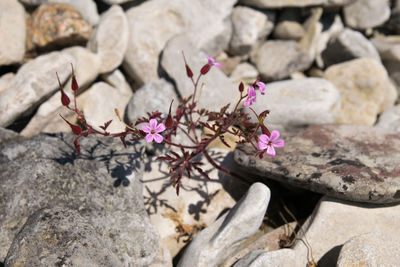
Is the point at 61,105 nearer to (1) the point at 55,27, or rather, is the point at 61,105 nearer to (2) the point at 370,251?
(1) the point at 55,27

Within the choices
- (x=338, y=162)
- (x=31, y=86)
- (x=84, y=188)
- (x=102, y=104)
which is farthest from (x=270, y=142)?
(x=31, y=86)

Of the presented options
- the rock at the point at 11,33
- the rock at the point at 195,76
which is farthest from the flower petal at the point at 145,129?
the rock at the point at 11,33

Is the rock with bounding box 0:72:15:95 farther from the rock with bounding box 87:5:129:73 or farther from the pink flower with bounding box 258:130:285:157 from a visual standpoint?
the pink flower with bounding box 258:130:285:157

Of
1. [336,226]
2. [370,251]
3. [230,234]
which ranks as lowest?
[336,226]

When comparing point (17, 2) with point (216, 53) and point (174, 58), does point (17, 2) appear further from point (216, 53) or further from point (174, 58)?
point (216, 53)

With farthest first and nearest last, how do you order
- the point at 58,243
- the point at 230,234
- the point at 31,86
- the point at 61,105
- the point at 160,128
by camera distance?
the point at 61,105 → the point at 31,86 → the point at 230,234 → the point at 160,128 → the point at 58,243

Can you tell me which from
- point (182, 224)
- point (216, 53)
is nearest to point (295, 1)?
point (216, 53)

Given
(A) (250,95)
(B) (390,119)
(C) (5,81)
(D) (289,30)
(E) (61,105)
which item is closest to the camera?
(A) (250,95)
